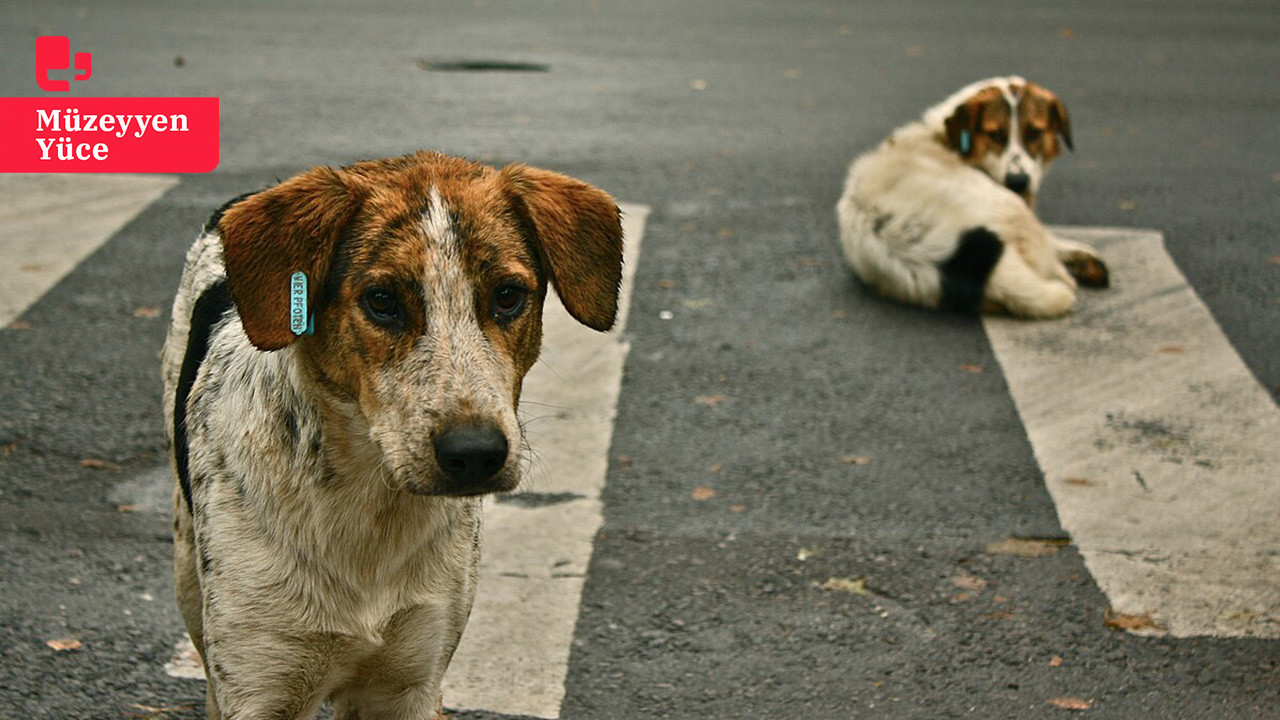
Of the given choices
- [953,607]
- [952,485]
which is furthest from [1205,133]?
[953,607]

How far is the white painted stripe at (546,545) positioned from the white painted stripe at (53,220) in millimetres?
2622

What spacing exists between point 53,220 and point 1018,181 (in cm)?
A: 542

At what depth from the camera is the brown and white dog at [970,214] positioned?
810 cm

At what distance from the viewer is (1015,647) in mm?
5125

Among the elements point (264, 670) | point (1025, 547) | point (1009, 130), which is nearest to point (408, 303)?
point (264, 670)

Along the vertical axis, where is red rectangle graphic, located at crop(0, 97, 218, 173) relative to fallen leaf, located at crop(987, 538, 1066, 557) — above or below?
above

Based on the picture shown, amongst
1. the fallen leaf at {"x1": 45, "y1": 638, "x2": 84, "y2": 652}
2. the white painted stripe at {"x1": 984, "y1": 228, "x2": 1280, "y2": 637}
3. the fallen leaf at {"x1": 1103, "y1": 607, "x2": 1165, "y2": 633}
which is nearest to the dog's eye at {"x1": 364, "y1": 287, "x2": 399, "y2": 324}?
the fallen leaf at {"x1": 45, "y1": 638, "x2": 84, "y2": 652}

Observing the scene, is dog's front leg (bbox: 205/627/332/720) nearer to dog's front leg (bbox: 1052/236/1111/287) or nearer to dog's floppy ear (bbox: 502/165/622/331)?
dog's floppy ear (bbox: 502/165/622/331)

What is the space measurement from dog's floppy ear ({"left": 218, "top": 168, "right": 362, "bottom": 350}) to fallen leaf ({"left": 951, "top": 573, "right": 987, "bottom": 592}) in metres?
2.85

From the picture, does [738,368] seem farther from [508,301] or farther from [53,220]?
[53,220]

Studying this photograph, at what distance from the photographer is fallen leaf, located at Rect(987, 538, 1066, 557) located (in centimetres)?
573

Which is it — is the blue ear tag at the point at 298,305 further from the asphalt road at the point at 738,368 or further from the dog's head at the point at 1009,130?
the dog's head at the point at 1009,130

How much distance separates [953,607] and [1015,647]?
0.95 ft

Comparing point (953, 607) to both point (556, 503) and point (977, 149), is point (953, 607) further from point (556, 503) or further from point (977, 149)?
point (977, 149)
